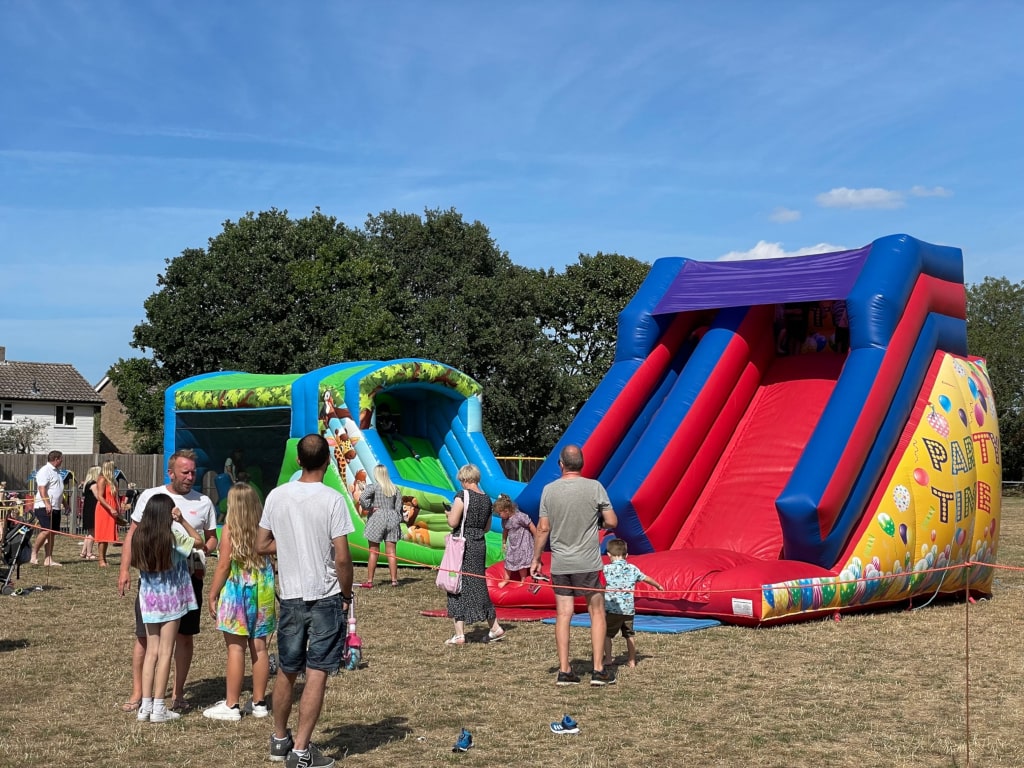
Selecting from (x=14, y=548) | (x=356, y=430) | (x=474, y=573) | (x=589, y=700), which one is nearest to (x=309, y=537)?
(x=589, y=700)

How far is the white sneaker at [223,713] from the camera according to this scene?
20.8 feet

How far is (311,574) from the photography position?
5395 millimetres

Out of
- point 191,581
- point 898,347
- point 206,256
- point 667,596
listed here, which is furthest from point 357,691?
point 206,256

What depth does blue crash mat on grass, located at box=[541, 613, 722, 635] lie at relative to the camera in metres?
9.30

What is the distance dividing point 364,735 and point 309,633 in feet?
3.19

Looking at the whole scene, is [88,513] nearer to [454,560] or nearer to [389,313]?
[454,560]

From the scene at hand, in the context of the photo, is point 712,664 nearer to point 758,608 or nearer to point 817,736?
point 758,608

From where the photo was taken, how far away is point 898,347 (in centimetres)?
1043

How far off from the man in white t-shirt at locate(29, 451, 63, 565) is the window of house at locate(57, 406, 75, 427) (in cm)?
3166

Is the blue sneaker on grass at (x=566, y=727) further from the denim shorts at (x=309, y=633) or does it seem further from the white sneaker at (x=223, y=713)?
the white sneaker at (x=223, y=713)

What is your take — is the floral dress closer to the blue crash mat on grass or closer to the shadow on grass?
the blue crash mat on grass

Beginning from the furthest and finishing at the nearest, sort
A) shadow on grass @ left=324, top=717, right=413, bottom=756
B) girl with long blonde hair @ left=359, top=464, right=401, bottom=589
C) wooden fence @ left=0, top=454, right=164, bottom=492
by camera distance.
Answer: wooden fence @ left=0, top=454, right=164, bottom=492 < girl with long blonde hair @ left=359, top=464, right=401, bottom=589 < shadow on grass @ left=324, top=717, right=413, bottom=756

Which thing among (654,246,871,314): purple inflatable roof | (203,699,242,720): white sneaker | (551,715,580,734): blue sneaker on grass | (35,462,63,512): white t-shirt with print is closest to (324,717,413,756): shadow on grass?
(203,699,242,720): white sneaker

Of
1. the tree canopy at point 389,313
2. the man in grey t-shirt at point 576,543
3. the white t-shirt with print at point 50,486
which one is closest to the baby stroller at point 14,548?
the white t-shirt with print at point 50,486
